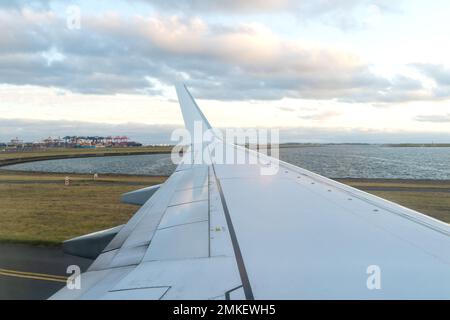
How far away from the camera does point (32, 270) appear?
23.4ft

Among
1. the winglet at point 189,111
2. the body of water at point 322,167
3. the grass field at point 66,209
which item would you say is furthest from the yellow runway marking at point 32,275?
the body of water at point 322,167

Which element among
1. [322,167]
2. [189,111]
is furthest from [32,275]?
[322,167]

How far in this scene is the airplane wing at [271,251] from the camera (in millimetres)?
1915

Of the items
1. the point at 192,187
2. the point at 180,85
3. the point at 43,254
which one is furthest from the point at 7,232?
the point at 192,187

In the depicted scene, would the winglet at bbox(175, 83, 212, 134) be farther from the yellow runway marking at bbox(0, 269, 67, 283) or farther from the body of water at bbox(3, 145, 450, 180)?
the body of water at bbox(3, 145, 450, 180)

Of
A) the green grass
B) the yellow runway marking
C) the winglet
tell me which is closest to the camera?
the yellow runway marking

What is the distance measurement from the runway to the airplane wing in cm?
333

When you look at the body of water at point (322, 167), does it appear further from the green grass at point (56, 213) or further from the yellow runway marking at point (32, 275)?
the yellow runway marking at point (32, 275)

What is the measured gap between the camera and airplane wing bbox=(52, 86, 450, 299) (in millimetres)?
1915

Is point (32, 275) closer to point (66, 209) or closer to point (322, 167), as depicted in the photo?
point (66, 209)

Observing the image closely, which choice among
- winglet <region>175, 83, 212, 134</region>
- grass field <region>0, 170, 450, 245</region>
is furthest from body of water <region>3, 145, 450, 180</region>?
winglet <region>175, 83, 212, 134</region>

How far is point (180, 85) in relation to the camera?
9.28 metres

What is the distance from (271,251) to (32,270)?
21.3 feet
